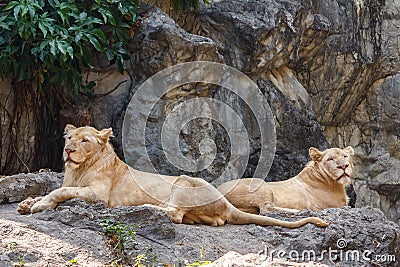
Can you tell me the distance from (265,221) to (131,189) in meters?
1.44

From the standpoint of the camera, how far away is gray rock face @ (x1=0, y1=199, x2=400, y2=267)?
5.78 metres

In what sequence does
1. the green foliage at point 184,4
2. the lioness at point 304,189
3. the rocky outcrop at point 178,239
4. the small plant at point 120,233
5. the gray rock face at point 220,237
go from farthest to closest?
the green foliage at point 184,4, the lioness at point 304,189, the gray rock face at point 220,237, the small plant at point 120,233, the rocky outcrop at point 178,239

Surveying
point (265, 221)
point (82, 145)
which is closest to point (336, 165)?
point (265, 221)

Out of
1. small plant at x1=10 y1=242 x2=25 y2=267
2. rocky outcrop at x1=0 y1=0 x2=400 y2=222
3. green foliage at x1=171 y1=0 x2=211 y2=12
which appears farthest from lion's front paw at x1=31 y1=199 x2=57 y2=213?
green foliage at x1=171 y1=0 x2=211 y2=12

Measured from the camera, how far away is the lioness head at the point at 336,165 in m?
8.38

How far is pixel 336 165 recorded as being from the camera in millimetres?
8398

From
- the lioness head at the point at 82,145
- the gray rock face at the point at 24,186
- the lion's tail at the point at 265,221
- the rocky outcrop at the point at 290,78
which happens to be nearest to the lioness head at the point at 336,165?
the lion's tail at the point at 265,221

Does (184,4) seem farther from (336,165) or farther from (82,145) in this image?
(82,145)

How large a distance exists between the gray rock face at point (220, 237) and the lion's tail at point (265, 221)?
0.24 feet

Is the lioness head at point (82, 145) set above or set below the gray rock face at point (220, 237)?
above

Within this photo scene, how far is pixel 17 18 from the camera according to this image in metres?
9.20

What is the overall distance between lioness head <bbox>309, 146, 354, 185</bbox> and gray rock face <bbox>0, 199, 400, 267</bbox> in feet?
4.98

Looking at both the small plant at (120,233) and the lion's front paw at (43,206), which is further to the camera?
the lion's front paw at (43,206)

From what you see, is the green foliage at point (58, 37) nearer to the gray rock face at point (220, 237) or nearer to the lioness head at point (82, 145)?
the lioness head at point (82, 145)
